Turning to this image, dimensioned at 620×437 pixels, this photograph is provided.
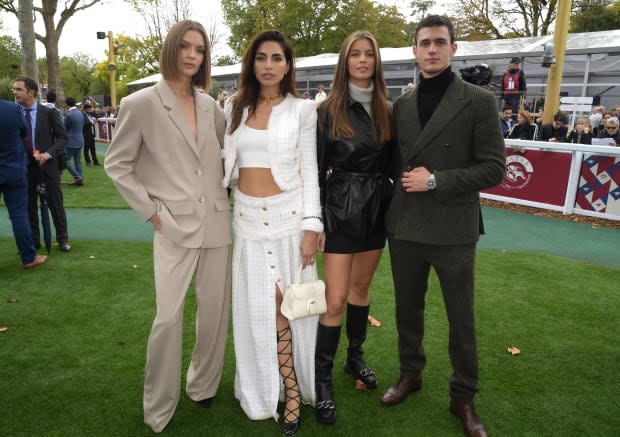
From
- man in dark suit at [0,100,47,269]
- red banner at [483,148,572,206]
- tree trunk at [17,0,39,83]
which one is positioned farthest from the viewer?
tree trunk at [17,0,39,83]

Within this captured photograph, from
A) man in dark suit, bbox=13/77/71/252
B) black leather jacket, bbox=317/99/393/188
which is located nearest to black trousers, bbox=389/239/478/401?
black leather jacket, bbox=317/99/393/188

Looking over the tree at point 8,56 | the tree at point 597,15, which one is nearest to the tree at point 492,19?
the tree at point 597,15

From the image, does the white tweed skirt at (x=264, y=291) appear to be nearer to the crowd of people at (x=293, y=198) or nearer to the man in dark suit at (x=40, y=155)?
the crowd of people at (x=293, y=198)

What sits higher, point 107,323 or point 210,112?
Result: point 210,112

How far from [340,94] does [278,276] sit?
109cm

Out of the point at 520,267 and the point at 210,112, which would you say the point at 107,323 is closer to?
the point at 210,112

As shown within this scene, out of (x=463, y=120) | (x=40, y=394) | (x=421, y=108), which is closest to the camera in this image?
(x=463, y=120)

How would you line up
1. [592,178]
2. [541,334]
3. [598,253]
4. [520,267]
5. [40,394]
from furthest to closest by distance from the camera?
[592,178] → [598,253] → [520,267] → [541,334] → [40,394]

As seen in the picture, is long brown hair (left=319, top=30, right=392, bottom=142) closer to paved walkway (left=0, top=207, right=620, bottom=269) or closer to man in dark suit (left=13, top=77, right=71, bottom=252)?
paved walkway (left=0, top=207, right=620, bottom=269)

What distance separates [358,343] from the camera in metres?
3.28

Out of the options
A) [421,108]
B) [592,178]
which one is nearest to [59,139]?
[421,108]

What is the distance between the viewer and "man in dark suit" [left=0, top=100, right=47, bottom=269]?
5.08m

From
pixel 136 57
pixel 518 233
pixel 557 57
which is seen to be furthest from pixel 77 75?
pixel 518 233

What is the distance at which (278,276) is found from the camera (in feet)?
9.16
